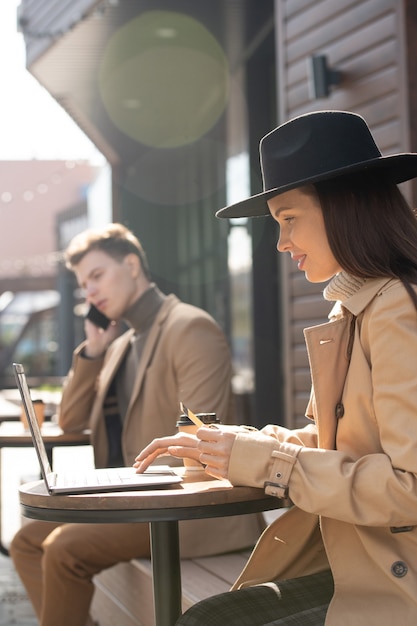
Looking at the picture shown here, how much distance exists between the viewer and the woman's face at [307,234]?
2225 mm

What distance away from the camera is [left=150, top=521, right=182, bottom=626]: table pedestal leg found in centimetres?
246

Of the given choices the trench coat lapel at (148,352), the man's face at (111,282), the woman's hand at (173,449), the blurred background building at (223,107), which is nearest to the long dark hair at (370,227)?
the woman's hand at (173,449)

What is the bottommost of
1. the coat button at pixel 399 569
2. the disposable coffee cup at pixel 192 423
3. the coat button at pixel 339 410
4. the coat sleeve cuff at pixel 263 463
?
the coat button at pixel 399 569

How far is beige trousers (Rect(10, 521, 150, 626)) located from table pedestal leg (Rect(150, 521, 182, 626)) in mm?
833

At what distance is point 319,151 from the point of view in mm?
2260

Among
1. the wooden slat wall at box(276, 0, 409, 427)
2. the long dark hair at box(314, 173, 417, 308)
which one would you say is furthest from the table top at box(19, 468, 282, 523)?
the wooden slat wall at box(276, 0, 409, 427)

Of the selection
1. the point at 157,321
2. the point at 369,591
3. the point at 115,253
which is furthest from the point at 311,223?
the point at 115,253

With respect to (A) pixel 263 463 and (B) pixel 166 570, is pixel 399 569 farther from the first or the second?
(B) pixel 166 570

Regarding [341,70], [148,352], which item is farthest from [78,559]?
[341,70]

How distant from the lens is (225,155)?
9867mm

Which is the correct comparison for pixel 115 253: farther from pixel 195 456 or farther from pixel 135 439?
pixel 195 456

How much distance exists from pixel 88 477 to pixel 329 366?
27.8 inches

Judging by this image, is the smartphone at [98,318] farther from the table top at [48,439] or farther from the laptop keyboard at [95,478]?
the laptop keyboard at [95,478]

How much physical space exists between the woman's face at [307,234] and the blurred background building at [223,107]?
2377 mm
